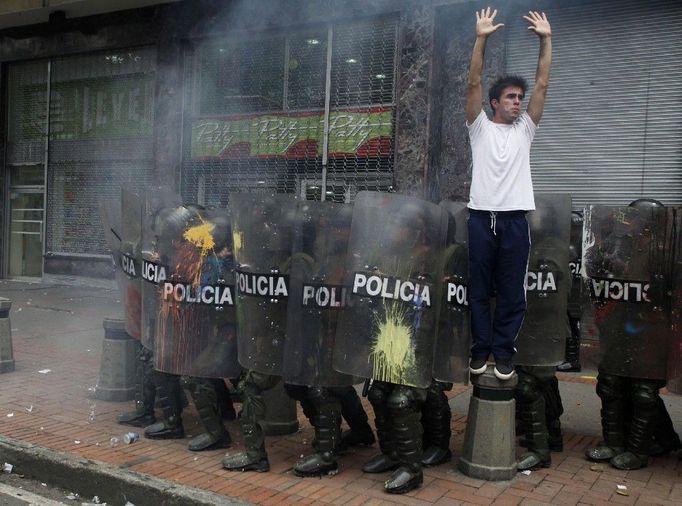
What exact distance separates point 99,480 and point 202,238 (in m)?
1.41

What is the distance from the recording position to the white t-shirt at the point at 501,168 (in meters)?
3.50

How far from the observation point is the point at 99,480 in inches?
142

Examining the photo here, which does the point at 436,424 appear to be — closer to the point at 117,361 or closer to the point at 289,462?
the point at 289,462

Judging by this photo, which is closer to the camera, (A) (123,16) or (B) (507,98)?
(B) (507,98)

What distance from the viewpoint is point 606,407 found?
391 cm

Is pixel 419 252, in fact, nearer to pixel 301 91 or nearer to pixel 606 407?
pixel 606 407

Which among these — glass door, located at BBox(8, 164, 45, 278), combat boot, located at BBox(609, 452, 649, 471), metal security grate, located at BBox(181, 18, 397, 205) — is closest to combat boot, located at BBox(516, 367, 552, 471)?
combat boot, located at BBox(609, 452, 649, 471)

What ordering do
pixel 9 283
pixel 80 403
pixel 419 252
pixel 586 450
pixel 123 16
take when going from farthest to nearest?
1. pixel 9 283
2. pixel 123 16
3. pixel 80 403
4. pixel 586 450
5. pixel 419 252

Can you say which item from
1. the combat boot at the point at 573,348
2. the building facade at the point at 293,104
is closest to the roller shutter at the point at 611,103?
the building facade at the point at 293,104

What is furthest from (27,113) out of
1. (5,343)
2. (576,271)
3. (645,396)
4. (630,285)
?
(645,396)

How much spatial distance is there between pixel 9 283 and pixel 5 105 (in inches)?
134

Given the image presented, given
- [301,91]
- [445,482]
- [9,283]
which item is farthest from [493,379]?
[9,283]

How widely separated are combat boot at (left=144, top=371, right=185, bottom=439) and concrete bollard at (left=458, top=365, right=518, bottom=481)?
1.81 meters

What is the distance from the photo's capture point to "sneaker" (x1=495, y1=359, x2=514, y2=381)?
3.53 metres
